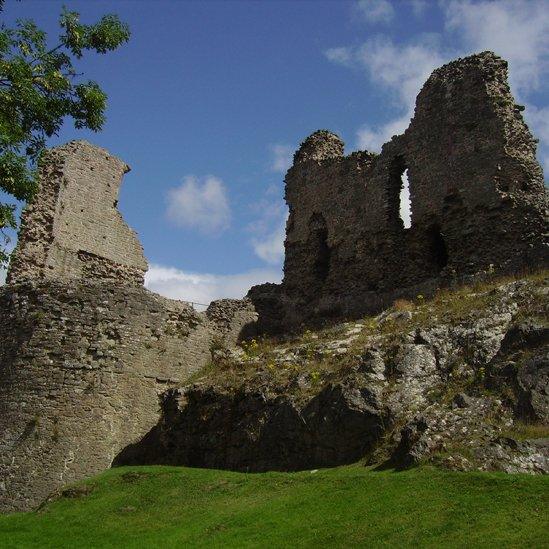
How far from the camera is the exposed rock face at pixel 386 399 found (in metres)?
12.4

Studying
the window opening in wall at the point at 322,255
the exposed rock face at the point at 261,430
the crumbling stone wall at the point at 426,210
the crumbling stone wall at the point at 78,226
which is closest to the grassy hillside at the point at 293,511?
the exposed rock face at the point at 261,430

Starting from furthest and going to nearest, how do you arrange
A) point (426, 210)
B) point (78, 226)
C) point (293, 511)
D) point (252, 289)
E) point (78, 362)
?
point (252, 289)
point (78, 226)
point (426, 210)
point (78, 362)
point (293, 511)

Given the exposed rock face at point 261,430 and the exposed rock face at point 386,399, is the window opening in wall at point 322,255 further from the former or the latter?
the exposed rock face at point 261,430

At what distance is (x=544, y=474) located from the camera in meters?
11.0

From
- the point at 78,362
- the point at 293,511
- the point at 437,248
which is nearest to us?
the point at 293,511

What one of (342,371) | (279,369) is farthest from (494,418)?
(279,369)

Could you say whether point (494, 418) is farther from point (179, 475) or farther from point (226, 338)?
point (226, 338)

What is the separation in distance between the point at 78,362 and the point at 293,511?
9.22 m

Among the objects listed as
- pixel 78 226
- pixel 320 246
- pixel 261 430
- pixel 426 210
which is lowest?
pixel 261 430

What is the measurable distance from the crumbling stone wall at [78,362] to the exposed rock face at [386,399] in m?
0.94

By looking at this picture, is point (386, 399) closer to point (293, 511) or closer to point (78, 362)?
point (293, 511)

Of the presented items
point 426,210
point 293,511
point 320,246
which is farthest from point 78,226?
point 293,511

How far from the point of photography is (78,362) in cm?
1900

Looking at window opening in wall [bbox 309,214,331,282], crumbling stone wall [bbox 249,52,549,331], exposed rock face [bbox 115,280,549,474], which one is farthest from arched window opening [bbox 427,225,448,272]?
exposed rock face [bbox 115,280,549,474]
